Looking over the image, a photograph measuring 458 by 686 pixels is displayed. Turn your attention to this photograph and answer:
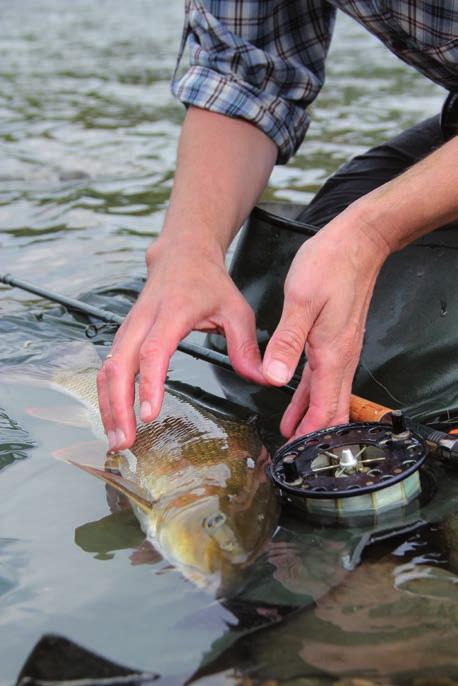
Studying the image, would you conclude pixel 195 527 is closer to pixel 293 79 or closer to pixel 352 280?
pixel 352 280

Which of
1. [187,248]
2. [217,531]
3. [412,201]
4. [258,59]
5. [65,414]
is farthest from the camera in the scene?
[258,59]

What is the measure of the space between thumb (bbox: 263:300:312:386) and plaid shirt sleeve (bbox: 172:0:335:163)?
1075mm

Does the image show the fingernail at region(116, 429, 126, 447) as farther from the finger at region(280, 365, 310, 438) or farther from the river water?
the finger at region(280, 365, 310, 438)

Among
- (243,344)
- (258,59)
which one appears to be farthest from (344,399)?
(258,59)

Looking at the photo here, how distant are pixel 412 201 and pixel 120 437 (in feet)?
2.82

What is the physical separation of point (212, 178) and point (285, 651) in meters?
1.47

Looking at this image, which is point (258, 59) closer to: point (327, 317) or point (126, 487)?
point (327, 317)

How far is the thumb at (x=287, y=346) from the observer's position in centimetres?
197

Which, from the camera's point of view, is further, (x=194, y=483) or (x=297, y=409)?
(x=297, y=409)

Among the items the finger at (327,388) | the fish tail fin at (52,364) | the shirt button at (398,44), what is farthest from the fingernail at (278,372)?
the shirt button at (398,44)

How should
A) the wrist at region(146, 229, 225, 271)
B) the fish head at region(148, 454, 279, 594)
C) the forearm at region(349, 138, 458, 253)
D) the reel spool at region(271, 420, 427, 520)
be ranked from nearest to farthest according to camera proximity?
the fish head at region(148, 454, 279, 594) → the reel spool at region(271, 420, 427, 520) → the forearm at region(349, 138, 458, 253) → the wrist at region(146, 229, 225, 271)

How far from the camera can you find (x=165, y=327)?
2.18 m

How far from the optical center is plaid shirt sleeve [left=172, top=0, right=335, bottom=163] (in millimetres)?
2896

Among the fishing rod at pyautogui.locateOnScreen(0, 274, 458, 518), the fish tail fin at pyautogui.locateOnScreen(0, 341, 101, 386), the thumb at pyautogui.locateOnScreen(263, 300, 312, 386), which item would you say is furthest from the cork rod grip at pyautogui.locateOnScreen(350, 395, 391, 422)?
the fish tail fin at pyautogui.locateOnScreen(0, 341, 101, 386)
